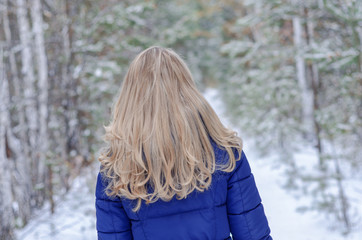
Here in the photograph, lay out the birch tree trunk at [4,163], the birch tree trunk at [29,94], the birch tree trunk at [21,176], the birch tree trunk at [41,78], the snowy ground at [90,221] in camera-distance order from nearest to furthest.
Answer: the birch tree trunk at [4,163] → the snowy ground at [90,221] → the birch tree trunk at [21,176] → the birch tree trunk at [29,94] → the birch tree trunk at [41,78]

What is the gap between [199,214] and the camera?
1.87 m

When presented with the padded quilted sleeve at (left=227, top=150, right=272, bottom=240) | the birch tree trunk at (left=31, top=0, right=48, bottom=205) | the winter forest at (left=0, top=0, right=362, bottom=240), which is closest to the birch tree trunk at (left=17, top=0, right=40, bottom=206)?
the winter forest at (left=0, top=0, right=362, bottom=240)

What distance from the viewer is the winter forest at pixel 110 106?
5.82 meters

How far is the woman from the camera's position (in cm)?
186

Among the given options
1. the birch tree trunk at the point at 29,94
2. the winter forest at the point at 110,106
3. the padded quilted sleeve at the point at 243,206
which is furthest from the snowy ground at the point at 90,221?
the padded quilted sleeve at the point at 243,206

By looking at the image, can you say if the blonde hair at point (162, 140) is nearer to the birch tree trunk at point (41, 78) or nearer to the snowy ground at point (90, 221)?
the snowy ground at point (90, 221)

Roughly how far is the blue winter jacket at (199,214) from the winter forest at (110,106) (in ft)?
11.4

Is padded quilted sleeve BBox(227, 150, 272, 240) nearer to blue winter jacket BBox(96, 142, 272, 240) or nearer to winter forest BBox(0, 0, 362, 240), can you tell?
blue winter jacket BBox(96, 142, 272, 240)

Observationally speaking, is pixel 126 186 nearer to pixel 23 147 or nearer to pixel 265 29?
pixel 23 147

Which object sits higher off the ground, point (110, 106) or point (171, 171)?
point (110, 106)

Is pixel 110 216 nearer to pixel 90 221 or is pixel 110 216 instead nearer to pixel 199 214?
pixel 199 214

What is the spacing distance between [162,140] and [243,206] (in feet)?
2.01

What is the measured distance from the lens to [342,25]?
7980 millimetres

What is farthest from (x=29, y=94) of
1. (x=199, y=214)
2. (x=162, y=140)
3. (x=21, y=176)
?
(x=199, y=214)
